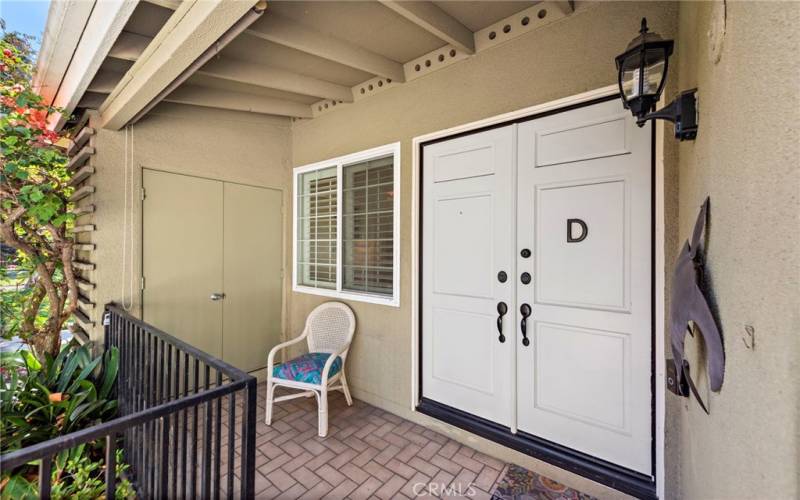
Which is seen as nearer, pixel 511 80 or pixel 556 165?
pixel 556 165

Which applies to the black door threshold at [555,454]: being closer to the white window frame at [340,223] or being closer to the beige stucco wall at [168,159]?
the white window frame at [340,223]

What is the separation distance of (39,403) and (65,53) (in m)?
2.28

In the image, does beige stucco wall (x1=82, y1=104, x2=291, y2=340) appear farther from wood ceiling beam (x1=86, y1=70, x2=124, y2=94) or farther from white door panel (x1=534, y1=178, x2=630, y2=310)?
white door panel (x1=534, y1=178, x2=630, y2=310)

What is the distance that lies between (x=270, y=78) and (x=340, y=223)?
1376mm

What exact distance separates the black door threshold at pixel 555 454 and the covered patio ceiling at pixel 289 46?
2682 mm

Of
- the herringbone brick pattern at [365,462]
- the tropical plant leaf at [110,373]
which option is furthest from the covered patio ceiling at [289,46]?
the herringbone brick pattern at [365,462]

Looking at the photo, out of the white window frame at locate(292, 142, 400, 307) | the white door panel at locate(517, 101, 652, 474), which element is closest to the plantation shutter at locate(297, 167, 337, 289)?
the white window frame at locate(292, 142, 400, 307)

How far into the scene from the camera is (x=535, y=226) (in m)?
2.15

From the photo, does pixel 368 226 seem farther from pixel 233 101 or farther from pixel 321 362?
pixel 233 101

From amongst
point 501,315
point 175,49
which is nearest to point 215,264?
point 175,49

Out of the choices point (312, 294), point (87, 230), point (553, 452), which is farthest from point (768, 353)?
point (87, 230)

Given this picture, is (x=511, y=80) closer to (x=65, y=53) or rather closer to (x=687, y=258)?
(x=687, y=258)

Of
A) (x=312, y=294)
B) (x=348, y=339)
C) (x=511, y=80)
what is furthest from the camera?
(x=312, y=294)

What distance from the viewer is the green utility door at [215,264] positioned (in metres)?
2.96
